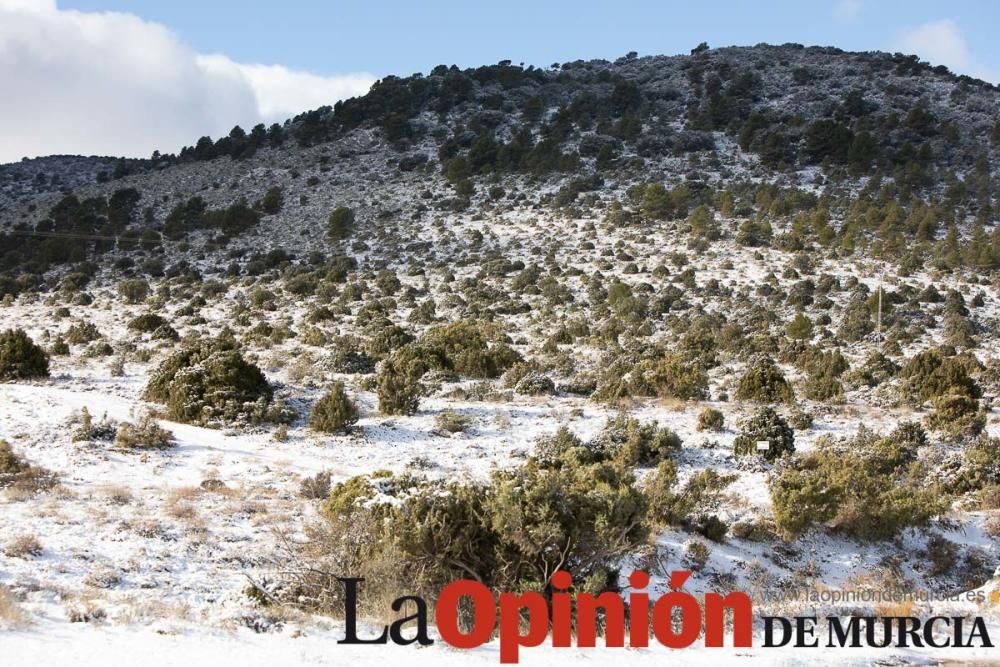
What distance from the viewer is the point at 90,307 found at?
29.1 m

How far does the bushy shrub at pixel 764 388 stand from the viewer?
1658cm

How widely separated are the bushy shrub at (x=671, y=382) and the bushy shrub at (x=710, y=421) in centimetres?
207

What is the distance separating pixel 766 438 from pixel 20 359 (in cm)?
1545

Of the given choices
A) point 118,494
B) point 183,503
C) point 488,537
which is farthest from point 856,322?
point 118,494

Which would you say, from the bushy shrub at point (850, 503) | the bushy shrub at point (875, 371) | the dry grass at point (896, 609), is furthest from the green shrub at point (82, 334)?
the dry grass at point (896, 609)

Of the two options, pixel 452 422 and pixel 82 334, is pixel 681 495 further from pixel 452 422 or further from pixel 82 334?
pixel 82 334

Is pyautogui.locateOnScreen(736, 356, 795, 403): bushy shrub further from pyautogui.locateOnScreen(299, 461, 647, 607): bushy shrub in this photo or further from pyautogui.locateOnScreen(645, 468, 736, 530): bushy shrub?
pyautogui.locateOnScreen(299, 461, 647, 607): bushy shrub

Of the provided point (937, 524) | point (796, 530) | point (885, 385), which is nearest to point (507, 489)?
point (796, 530)

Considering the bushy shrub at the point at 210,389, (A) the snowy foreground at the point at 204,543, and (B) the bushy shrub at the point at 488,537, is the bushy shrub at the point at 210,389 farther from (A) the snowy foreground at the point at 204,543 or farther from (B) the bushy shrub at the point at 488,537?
(B) the bushy shrub at the point at 488,537

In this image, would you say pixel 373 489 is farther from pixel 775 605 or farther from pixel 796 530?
pixel 796 530

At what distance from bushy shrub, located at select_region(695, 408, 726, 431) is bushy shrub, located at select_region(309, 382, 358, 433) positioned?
619 cm

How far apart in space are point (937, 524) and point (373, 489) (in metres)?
7.72

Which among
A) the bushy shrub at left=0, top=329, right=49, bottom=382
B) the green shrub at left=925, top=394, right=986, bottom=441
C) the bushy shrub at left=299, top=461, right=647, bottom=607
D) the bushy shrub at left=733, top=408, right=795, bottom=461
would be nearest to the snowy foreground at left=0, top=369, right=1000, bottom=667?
the bushy shrub at left=733, top=408, right=795, bottom=461

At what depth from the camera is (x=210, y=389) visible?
1526 centimetres
